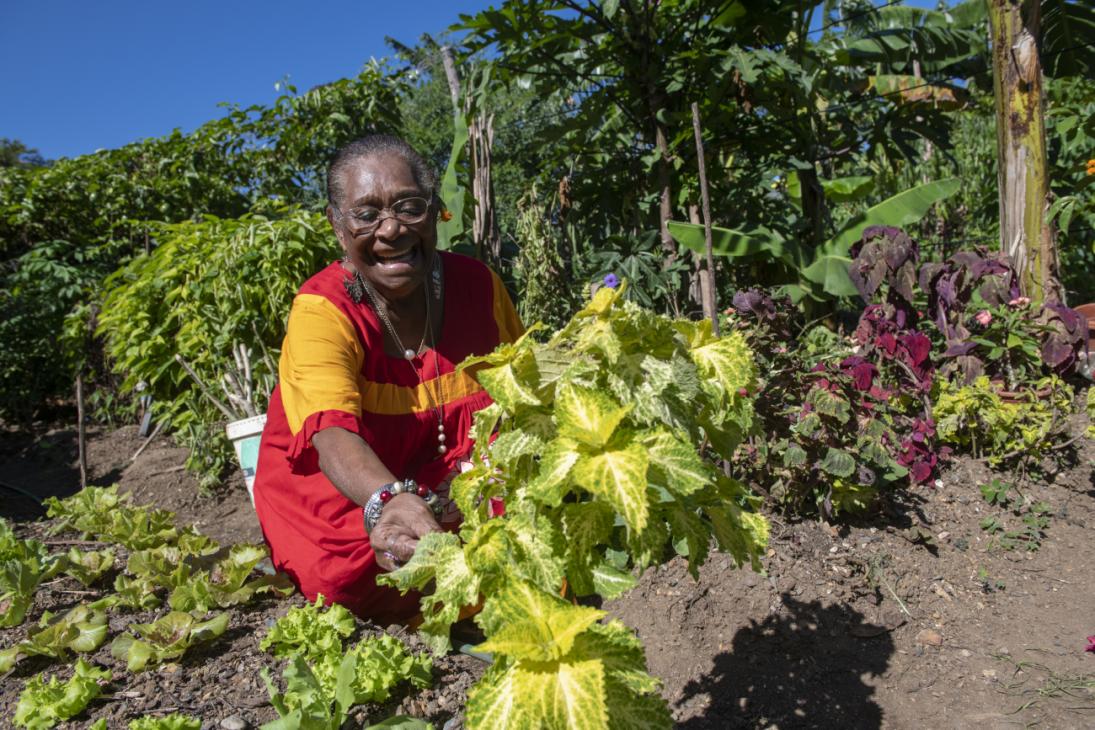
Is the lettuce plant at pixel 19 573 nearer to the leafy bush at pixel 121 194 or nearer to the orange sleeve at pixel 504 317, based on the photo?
the orange sleeve at pixel 504 317

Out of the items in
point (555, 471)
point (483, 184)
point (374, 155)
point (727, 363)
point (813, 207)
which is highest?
point (483, 184)

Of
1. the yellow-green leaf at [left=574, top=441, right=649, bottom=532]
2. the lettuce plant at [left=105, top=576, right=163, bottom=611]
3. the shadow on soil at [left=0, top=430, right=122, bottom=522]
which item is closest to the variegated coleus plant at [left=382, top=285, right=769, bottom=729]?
the yellow-green leaf at [left=574, top=441, right=649, bottom=532]

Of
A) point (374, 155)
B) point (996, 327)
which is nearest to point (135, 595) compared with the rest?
point (374, 155)

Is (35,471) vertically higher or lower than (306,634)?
higher

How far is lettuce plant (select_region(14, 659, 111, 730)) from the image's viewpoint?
180 cm

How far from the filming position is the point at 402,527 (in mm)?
1533

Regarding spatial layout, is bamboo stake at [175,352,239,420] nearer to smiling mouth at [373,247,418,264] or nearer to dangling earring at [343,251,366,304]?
dangling earring at [343,251,366,304]

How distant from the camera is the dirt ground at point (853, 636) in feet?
6.62

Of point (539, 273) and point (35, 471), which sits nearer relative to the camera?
point (539, 273)

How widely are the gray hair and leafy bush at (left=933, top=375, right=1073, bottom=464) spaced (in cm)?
224

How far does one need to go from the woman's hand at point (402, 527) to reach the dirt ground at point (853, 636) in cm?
61

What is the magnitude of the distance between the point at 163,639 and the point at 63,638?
0.31 metres

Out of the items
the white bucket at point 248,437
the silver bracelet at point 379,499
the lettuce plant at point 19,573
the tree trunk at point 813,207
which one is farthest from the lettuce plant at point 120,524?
the tree trunk at point 813,207

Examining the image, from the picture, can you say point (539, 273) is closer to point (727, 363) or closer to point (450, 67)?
point (727, 363)
